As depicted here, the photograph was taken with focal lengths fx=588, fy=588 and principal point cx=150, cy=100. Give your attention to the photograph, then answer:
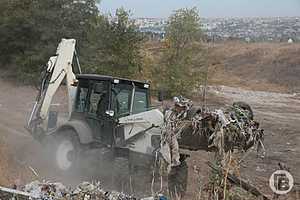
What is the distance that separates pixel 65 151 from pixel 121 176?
69.4 inches

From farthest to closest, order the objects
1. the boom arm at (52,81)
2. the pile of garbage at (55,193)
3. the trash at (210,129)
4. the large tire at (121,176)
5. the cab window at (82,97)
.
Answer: the boom arm at (52,81) → the cab window at (82,97) → the large tire at (121,176) → the trash at (210,129) → the pile of garbage at (55,193)

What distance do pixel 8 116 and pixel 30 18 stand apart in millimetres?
10225

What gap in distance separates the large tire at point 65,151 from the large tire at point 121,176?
110cm

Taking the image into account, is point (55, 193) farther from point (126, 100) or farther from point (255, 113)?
point (255, 113)

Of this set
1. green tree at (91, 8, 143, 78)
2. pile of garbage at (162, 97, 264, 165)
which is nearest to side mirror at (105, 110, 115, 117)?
pile of garbage at (162, 97, 264, 165)

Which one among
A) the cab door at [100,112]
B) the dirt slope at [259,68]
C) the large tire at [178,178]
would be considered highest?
the cab door at [100,112]

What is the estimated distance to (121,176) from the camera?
967cm

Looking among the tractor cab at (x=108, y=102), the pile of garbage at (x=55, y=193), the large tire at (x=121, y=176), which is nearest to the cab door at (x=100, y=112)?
the tractor cab at (x=108, y=102)

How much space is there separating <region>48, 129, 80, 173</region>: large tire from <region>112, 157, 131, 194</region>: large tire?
110cm

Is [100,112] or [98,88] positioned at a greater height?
[98,88]

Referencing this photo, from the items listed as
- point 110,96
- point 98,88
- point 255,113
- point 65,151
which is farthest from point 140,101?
point 255,113

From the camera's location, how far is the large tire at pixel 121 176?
9.65 metres

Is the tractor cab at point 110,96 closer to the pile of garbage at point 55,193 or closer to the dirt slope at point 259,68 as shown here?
the pile of garbage at point 55,193

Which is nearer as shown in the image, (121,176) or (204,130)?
(204,130)
